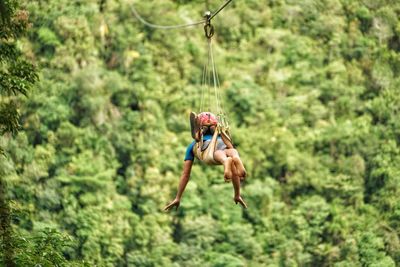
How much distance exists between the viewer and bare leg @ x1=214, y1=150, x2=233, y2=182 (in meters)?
6.53

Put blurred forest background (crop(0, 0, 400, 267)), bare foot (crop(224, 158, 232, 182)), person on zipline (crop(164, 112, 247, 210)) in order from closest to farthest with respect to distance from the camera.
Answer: bare foot (crop(224, 158, 232, 182)) < person on zipline (crop(164, 112, 247, 210)) < blurred forest background (crop(0, 0, 400, 267))

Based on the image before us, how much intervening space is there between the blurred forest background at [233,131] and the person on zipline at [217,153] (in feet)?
50.5

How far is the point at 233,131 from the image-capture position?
93.8 ft

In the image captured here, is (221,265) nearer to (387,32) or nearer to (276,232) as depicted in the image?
(276,232)

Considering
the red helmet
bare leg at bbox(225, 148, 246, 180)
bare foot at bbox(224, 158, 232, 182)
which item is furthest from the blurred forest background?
bare foot at bbox(224, 158, 232, 182)

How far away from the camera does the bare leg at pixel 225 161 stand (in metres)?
6.53

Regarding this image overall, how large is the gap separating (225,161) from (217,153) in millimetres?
278

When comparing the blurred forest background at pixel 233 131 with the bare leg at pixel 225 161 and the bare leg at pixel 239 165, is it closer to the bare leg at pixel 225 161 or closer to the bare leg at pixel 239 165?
the bare leg at pixel 225 161

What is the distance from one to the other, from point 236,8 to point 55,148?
8.84m

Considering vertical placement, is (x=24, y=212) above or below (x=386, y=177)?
below

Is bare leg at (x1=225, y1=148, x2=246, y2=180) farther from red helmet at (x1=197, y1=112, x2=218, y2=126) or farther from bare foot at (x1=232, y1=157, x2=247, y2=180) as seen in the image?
red helmet at (x1=197, y1=112, x2=218, y2=126)

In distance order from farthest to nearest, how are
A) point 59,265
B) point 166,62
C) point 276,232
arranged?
point 166,62
point 276,232
point 59,265

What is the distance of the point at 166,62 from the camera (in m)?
28.9

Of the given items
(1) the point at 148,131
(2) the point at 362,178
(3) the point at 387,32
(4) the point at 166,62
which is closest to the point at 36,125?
(1) the point at 148,131
